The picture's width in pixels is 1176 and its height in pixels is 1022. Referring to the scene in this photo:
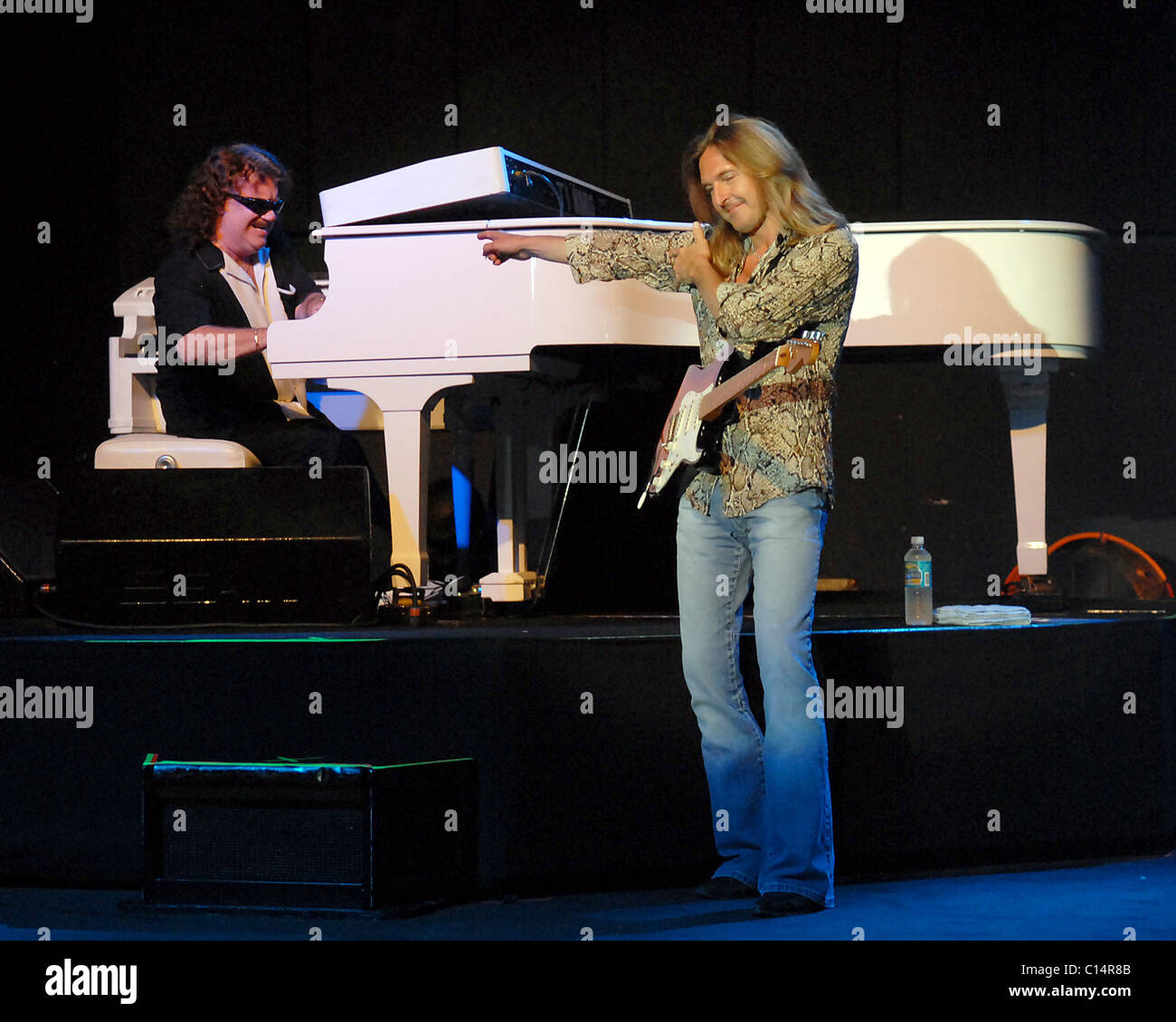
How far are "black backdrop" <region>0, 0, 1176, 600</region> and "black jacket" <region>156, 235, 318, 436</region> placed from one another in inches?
78.7

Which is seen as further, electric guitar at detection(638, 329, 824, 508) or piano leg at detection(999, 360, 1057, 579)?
piano leg at detection(999, 360, 1057, 579)

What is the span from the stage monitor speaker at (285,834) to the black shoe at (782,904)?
0.64 meters

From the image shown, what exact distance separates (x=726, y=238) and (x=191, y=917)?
1.60m

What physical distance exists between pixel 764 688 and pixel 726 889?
0.41m

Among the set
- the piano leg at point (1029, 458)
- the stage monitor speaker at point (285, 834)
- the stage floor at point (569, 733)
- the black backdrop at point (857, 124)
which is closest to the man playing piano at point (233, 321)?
the stage floor at point (569, 733)

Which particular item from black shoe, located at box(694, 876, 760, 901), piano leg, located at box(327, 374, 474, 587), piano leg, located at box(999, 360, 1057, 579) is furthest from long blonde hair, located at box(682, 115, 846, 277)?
piano leg, located at box(999, 360, 1057, 579)

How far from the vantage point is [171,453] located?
3543mm

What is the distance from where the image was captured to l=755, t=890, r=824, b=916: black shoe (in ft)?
8.45

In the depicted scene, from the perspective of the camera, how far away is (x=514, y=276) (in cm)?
344

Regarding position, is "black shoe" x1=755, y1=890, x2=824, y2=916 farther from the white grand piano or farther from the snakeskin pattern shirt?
the white grand piano

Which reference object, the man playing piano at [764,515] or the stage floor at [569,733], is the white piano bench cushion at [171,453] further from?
the man playing piano at [764,515]

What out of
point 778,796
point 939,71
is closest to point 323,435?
point 778,796

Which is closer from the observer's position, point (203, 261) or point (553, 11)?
point (203, 261)
